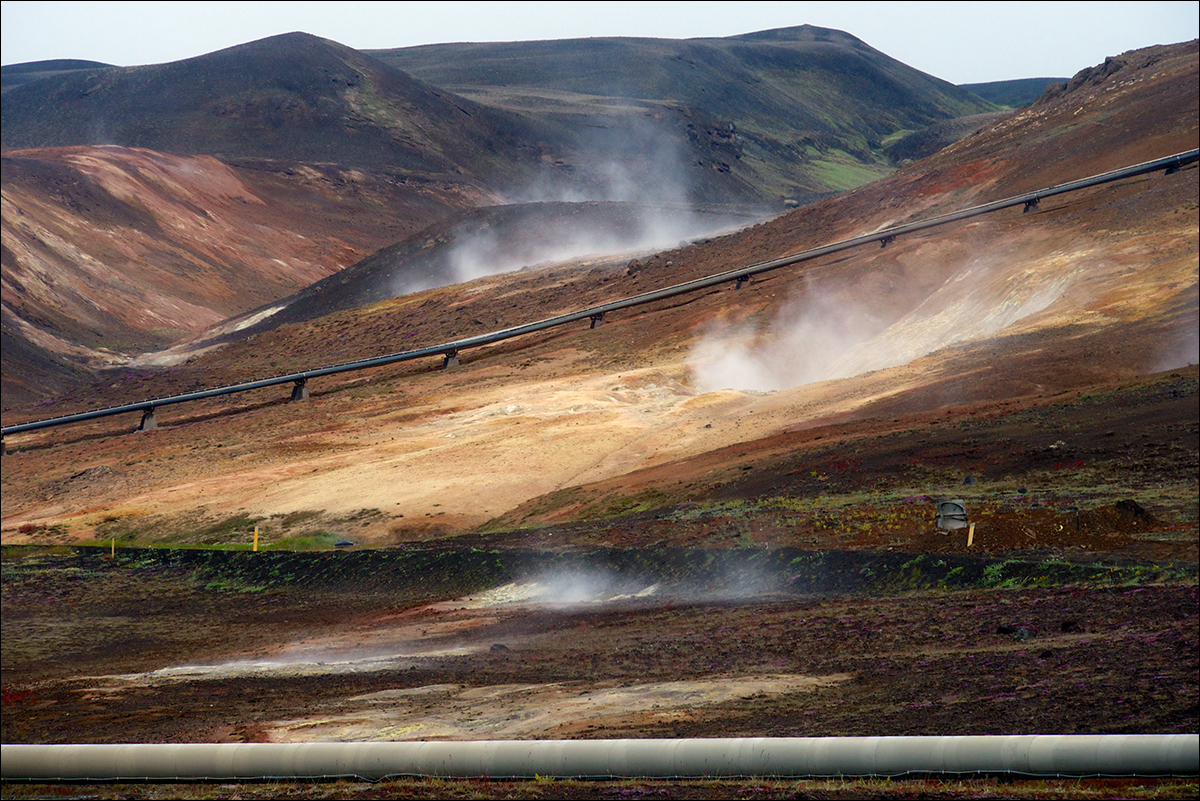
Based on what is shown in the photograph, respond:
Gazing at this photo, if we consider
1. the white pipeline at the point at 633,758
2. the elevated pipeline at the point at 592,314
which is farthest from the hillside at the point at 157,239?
the white pipeline at the point at 633,758

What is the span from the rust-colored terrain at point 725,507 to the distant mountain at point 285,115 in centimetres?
8300

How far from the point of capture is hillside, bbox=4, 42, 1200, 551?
2603cm

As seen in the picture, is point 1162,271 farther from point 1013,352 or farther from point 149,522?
point 149,522

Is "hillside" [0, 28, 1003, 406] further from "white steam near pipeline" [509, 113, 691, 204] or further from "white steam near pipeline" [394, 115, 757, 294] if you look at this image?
"white steam near pipeline" [394, 115, 757, 294]

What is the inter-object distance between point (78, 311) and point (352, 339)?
2566 centimetres

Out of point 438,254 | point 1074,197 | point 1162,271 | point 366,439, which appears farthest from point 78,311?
point 1162,271

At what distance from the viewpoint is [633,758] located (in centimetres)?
1082

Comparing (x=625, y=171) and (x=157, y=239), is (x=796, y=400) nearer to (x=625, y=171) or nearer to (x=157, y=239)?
(x=157, y=239)

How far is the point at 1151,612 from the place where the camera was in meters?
15.4

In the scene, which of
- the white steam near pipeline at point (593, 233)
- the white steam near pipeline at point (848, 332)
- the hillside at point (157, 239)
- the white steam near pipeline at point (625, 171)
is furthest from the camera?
the white steam near pipeline at point (625, 171)

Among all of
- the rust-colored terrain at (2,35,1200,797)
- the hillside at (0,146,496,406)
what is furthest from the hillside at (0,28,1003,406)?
the rust-colored terrain at (2,35,1200,797)

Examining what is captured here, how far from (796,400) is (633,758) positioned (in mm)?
26730

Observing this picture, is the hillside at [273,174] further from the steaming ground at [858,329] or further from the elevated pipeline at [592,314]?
the steaming ground at [858,329]

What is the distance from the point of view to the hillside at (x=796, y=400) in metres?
26.0
